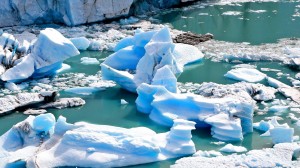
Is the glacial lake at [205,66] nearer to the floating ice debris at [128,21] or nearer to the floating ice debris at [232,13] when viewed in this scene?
the floating ice debris at [232,13]

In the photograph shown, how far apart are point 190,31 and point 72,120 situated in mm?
5826

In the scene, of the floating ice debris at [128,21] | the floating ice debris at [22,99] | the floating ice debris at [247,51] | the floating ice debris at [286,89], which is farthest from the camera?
the floating ice debris at [128,21]

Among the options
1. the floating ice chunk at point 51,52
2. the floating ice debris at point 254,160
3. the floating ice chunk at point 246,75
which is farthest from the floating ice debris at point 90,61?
the floating ice debris at point 254,160

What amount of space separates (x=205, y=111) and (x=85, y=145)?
1635 mm

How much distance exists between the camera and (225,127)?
237 inches

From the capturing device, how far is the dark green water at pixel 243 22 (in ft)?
37.6

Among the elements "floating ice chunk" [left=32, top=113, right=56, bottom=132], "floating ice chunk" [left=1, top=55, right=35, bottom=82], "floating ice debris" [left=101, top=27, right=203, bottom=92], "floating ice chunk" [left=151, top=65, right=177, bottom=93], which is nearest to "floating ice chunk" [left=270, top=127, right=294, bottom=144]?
"floating ice chunk" [left=151, top=65, right=177, bottom=93]

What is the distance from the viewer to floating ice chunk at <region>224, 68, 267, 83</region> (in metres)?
8.13

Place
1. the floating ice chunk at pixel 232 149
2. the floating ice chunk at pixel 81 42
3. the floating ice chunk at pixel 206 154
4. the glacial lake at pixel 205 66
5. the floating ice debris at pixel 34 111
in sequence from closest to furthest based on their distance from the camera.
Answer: the floating ice chunk at pixel 206 154 < the floating ice chunk at pixel 232 149 < the glacial lake at pixel 205 66 < the floating ice debris at pixel 34 111 < the floating ice chunk at pixel 81 42

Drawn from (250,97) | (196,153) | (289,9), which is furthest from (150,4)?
(196,153)

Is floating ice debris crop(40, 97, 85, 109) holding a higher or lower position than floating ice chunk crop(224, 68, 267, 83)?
higher

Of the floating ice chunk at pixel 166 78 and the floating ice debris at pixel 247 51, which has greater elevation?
the floating ice chunk at pixel 166 78

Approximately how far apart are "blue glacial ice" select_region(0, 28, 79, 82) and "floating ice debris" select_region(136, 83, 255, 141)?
6.51ft

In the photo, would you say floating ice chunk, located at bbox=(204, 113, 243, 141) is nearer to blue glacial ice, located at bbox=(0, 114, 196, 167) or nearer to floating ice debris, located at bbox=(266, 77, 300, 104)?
blue glacial ice, located at bbox=(0, 114, 196, 167)
